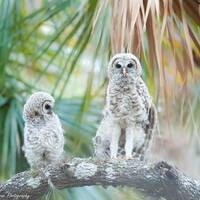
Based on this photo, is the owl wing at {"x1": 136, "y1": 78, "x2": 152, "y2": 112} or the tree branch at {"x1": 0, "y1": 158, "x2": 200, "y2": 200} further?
the owl wing at {"x1": 136, "y1": 78, "x2": 152, "y2": 112}

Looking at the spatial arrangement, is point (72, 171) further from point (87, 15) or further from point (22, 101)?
point (22, 101)

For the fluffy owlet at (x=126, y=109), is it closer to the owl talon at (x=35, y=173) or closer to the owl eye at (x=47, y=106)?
the owl eye at (x=47, y=106)

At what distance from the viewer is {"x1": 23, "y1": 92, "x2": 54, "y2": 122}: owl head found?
13.2ft

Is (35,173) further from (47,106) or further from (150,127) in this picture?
(150,127)

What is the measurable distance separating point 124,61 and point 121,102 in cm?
21

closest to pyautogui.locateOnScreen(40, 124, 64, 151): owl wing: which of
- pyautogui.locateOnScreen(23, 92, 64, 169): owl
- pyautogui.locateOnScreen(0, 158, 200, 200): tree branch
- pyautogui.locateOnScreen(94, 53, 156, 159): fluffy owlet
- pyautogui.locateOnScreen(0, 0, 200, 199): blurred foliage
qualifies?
pyautogui.locateOnScreen(23, 92, 64, 169): owl

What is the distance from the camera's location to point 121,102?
3945 millimetres

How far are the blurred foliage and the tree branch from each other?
2.18ft

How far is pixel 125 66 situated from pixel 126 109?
22 cm

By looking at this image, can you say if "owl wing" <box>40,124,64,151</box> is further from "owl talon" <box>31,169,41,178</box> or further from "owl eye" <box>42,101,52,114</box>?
"owl talon" <box>31,169,41,178</box>

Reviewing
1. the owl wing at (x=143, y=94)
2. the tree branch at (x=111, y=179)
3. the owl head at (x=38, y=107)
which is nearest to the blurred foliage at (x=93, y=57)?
the owl wing at (x=143, y=94)

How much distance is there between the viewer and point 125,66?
154 inches

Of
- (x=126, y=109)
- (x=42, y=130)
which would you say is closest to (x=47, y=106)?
(x=42, y=130)

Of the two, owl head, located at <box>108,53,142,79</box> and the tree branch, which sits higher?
owl head, located at <box>108,53,142,79</box>
